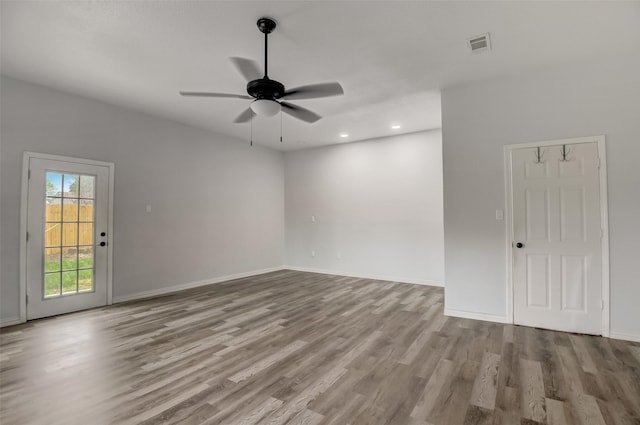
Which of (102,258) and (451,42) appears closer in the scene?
(451,42)

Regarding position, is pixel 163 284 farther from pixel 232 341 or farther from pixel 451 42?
pixel 451 42

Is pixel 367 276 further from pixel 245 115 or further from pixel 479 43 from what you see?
pixel 479 43

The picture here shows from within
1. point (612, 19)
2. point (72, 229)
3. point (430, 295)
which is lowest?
point (430, 295)

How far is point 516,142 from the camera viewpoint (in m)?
3.68

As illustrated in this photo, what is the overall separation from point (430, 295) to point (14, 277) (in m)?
5.86

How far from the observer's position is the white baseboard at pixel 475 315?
370 cm

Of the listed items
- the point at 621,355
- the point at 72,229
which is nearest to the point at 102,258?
the point at 72,229

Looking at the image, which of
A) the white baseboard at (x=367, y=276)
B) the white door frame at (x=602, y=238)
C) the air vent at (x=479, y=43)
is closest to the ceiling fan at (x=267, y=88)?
the air vent at (x=479, y=43)

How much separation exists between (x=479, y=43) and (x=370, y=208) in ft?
12.9

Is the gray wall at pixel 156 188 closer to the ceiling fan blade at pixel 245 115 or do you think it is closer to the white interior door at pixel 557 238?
the ceiling fan blade at pixel 245 115

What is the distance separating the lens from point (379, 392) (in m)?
2.21


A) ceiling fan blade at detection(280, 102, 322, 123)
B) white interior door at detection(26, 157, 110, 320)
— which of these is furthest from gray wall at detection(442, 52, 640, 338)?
white interior door at detection(26, 157, 110, 320)

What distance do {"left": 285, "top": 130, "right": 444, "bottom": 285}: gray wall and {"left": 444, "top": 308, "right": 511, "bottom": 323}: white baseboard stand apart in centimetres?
179

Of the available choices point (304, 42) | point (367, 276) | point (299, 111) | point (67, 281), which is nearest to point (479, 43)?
point (304, 42)
